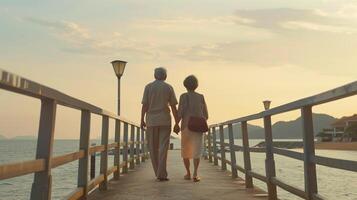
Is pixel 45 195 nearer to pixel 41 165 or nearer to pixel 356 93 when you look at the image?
pixel 41 165

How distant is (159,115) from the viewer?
7.80 metres

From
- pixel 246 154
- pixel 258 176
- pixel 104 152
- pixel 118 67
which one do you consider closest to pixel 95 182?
pixel 104 152

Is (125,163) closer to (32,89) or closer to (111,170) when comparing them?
(111,170)

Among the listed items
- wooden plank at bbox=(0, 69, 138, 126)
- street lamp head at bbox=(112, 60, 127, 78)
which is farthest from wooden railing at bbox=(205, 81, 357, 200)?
street lamp head at bbox=(112, 60, 127, 78)

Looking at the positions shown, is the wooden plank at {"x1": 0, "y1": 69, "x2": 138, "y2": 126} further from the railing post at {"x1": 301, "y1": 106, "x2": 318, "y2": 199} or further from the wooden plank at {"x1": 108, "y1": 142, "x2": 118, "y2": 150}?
the wooden plank at {"x1": 108, "y1": 142, "x2": 118, "y2": 150}

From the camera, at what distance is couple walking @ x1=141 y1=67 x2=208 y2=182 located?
7.82m

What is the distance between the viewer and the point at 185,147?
8.23m

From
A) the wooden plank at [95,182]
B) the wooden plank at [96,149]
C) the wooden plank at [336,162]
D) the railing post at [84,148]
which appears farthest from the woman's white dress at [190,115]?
the wooden plank at [336,162]

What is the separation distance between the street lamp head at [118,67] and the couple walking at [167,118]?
7.58 metres

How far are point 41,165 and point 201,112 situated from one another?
5.10 metres

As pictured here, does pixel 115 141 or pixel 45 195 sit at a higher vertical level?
Result: pixel 115 141

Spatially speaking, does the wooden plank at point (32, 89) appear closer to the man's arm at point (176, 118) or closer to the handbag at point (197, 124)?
the man's arm at point (176, 118)

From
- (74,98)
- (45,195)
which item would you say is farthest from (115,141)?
(45,195)

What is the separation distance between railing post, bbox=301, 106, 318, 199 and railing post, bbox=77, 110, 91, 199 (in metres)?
2.09
